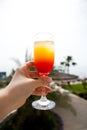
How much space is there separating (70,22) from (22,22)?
5.26 feet

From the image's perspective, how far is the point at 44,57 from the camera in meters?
1.14

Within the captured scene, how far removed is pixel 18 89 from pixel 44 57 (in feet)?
0.66

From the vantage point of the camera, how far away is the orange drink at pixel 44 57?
1.14 metres

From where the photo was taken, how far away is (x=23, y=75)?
1.08 metres

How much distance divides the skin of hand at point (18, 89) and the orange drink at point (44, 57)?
56mm

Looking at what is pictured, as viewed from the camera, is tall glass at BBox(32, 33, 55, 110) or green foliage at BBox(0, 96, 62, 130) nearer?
tall glass at BBox(32, 33, 55, 110)

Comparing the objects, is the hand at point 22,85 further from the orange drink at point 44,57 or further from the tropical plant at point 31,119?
the tropical plant at point 31,119

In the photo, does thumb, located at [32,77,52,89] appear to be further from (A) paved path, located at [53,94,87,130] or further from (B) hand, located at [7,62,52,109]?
(A) paved path, located at [53,94,87,130]

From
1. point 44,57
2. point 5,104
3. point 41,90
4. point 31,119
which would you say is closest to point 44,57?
point 44,57

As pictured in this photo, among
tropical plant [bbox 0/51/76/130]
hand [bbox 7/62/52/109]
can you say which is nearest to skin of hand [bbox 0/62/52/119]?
hand [bbox 7/62/52/109]

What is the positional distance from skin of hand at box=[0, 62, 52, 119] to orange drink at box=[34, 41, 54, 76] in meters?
0.06

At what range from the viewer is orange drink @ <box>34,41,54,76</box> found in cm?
114

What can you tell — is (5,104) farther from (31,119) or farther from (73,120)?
(73,120)

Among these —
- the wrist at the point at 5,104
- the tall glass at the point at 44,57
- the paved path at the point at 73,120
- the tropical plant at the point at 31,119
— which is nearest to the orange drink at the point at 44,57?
the tall glass at the point at 44,57
